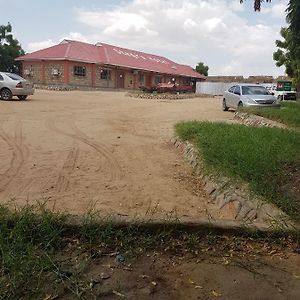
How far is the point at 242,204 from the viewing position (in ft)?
16.4

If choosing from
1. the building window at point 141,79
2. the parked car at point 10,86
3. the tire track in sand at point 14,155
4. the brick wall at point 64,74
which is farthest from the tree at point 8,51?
the tire track in sand at point 14,155

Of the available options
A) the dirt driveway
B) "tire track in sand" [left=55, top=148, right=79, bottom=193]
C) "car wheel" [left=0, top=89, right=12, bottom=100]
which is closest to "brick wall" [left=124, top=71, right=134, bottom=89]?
"car wheel" [left=0, top=89, right=12, bottom=100]

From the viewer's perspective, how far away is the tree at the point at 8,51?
1642 inches

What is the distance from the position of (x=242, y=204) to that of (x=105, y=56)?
123 ft

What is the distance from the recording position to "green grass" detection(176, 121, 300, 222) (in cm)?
504

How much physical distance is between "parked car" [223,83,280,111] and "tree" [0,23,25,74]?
2950cm

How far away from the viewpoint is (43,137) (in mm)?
9711

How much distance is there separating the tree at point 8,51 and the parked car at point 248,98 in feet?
96.8

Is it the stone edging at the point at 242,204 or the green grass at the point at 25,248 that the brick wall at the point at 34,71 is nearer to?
the stone edging at the point at 242,204

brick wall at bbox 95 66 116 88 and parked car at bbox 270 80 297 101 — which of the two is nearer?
parked car at bbox 270 80 297 101

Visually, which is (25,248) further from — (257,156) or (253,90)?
(253,90)

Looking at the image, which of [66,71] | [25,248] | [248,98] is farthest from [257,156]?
[66,71]

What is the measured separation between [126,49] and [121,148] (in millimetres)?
40378

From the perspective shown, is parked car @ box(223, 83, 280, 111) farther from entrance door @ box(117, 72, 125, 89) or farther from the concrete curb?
entrance door @ box(117, 72, 125, 89)
